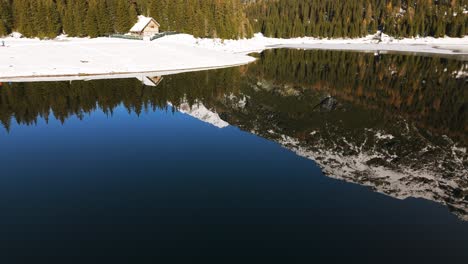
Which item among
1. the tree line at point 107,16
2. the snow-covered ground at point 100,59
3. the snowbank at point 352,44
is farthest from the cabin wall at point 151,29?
the snow-covered ground at point 100,59

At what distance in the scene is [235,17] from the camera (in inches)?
5074

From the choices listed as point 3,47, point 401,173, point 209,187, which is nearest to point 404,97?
point 401,173

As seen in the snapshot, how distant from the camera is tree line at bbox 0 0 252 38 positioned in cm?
9288

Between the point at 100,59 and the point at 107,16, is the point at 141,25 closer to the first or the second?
the point at 107,16

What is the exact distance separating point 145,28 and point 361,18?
12749 cm

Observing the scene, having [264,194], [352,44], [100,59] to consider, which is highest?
[352,44]

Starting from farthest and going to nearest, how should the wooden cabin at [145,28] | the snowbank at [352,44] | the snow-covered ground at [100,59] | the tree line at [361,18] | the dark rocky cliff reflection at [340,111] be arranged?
the tree line at [361,18]
the snowbank at [352,44]
the wooden cabin at [145,28]
the snow-covered ground at [100,59]
the dark rocky cliff reflection at [340,111]

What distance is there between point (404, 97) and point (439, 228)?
110ft

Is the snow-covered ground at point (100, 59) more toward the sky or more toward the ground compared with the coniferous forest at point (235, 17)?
more toward the ground

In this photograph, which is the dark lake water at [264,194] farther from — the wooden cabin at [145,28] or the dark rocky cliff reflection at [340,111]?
the wooden cabin at [145,28]

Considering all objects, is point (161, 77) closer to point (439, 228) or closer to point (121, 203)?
point (121, 203)

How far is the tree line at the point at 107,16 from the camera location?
92.9m

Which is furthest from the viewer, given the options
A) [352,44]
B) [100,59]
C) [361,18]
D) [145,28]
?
[361,18]

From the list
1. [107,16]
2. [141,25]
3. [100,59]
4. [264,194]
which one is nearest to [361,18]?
[141,25]
